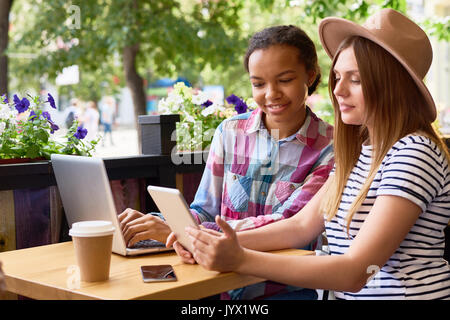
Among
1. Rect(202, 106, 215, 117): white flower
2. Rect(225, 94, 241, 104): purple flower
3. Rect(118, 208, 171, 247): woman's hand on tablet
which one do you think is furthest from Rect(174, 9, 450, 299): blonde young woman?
Rect(225, 94, 241, 104): purple flower

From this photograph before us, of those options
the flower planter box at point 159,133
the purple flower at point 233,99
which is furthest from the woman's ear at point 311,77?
the purple flower at point 233,99

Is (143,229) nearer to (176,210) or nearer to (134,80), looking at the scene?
(176,210)

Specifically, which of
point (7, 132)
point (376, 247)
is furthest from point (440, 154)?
point (7, 132)

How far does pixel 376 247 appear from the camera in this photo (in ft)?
5.78

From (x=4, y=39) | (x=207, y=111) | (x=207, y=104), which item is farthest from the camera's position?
(x=4, y=39)

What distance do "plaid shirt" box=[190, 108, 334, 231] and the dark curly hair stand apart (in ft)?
0.67

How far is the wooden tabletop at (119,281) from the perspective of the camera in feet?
5.54

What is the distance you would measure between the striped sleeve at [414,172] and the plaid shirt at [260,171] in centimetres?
58

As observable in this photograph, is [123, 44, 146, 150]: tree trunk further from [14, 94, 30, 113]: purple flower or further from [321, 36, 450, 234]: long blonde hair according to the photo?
→ [321, 36, 450, 234]: long blonde hair

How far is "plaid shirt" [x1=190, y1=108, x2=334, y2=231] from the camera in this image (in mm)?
2479

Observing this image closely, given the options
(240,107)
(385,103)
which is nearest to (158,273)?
(385,103)

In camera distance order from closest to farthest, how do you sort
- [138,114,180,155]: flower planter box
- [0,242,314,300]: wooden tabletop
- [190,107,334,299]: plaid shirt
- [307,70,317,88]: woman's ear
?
[0,242,314,300]: wooden tabletop → [190,107,334,299]: plaid shirt → [307,70,317,88]: woman's ear → [138,114,180,155]: flower planter box

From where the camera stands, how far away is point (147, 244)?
2.23 metres
